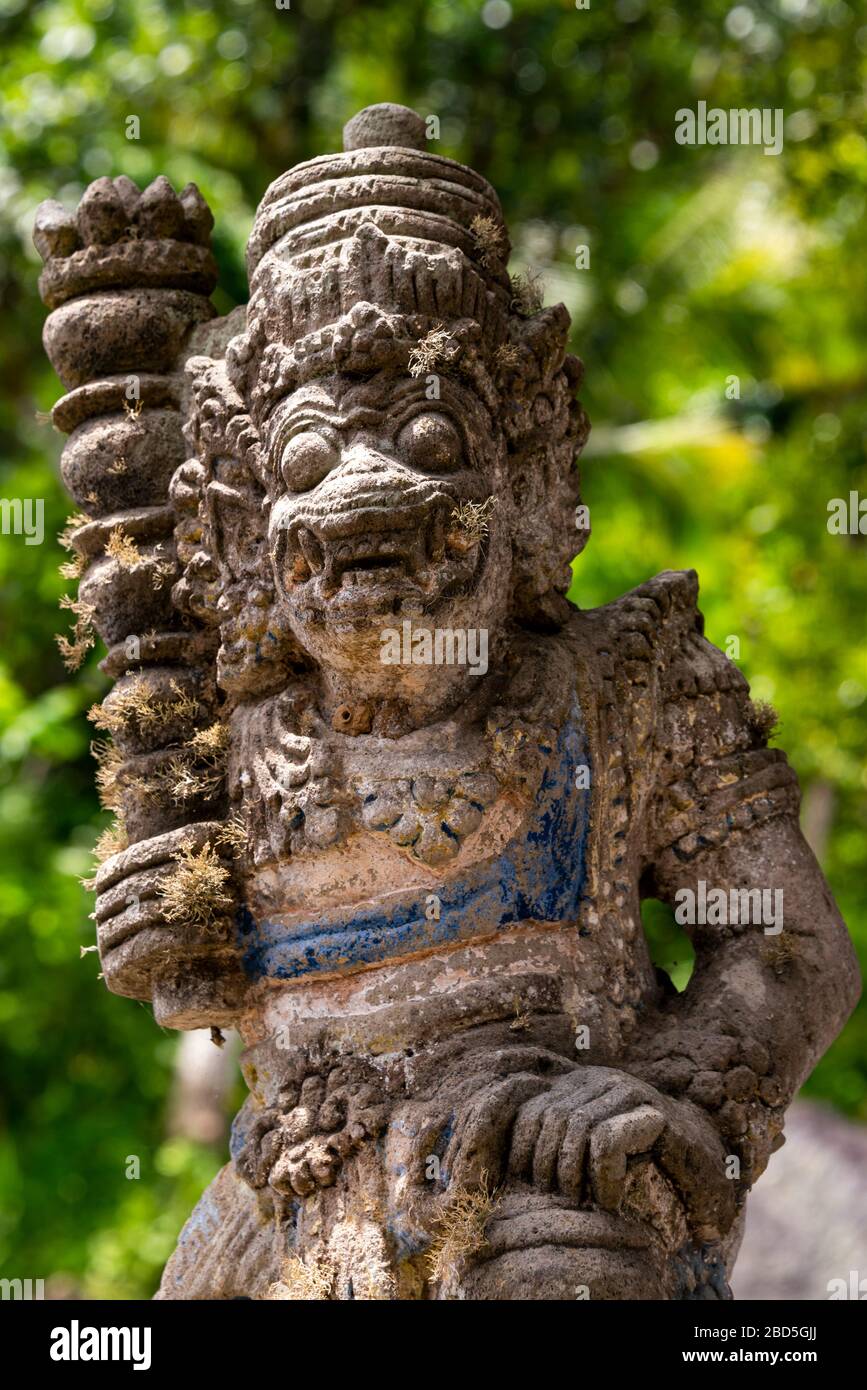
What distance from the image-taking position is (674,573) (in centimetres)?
502

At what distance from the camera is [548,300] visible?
12719mm

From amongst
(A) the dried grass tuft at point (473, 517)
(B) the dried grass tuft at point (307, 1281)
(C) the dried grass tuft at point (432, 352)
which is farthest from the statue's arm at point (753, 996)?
(C) the dried grass tuft at point (432, 352)

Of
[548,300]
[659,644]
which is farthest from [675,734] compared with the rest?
[548,300]

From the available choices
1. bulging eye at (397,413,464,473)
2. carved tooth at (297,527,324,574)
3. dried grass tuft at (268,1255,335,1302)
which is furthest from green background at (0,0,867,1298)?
dried grass tuft at (268,1255,335,1302)

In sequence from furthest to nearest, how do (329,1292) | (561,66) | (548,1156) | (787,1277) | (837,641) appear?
(561,66), (837,641), (787,1277), (329,1292), (548,1156)

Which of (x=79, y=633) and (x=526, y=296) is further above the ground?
(x=526, y=296)

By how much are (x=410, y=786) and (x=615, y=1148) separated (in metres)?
0.96

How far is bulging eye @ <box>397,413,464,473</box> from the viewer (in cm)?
439

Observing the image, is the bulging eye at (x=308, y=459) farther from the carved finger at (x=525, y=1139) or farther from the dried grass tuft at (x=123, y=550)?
the carved finger at (x=525, y=1139)

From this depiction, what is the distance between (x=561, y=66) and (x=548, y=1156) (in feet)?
34.2

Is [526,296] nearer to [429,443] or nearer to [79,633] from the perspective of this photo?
[429,443]

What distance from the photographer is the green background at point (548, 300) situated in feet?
37.9

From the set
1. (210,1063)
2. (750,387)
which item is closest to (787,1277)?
(210,1063)

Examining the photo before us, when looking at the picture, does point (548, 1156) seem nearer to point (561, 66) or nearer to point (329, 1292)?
point (329, 1292)
